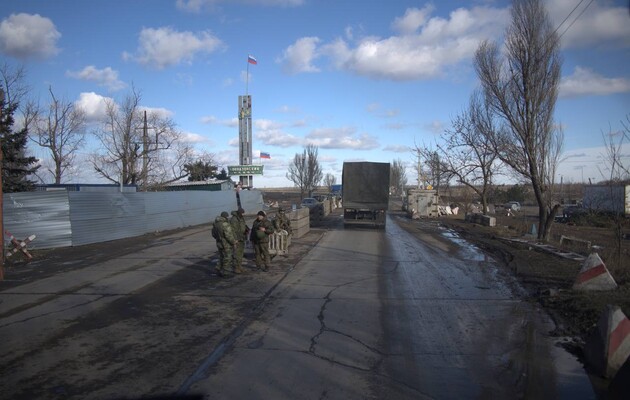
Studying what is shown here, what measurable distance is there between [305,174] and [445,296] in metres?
66.8

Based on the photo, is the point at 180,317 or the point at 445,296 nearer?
the point at 180,317

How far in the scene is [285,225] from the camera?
1598 cm

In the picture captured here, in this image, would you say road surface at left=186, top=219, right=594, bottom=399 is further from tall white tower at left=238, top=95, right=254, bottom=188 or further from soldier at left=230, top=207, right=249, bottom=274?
tall white tower at left=238, top=95, right=254, bottom=188

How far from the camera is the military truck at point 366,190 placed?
2648cm

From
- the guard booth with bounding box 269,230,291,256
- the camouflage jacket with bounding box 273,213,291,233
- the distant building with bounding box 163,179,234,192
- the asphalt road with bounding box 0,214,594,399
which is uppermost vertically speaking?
the distant building with bounding box 163,179,234,192

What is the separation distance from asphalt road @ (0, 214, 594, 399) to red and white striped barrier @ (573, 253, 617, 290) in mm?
1231

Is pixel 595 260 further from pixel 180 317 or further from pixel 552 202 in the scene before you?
pixel 552 202

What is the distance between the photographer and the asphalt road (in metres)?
4.84

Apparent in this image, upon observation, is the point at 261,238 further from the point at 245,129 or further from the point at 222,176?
the point at 222,176

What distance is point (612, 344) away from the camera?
5141mm

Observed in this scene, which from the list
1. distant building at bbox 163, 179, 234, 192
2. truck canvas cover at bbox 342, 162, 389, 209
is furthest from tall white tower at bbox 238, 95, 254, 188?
truck canvas cover at bbox 342, 162, 389, 209

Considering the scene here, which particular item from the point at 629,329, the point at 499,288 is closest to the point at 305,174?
the point at 499,288

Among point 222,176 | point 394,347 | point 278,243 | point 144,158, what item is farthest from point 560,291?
point 222,176

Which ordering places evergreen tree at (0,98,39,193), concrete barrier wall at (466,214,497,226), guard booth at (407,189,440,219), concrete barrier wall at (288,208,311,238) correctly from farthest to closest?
guard booth at (407,189,440,219) → concrete barrier wall at (466,214,497,226) → evergreen tree at (0,98,39,193) → concrete barrier wall at (288,208,311,238)
